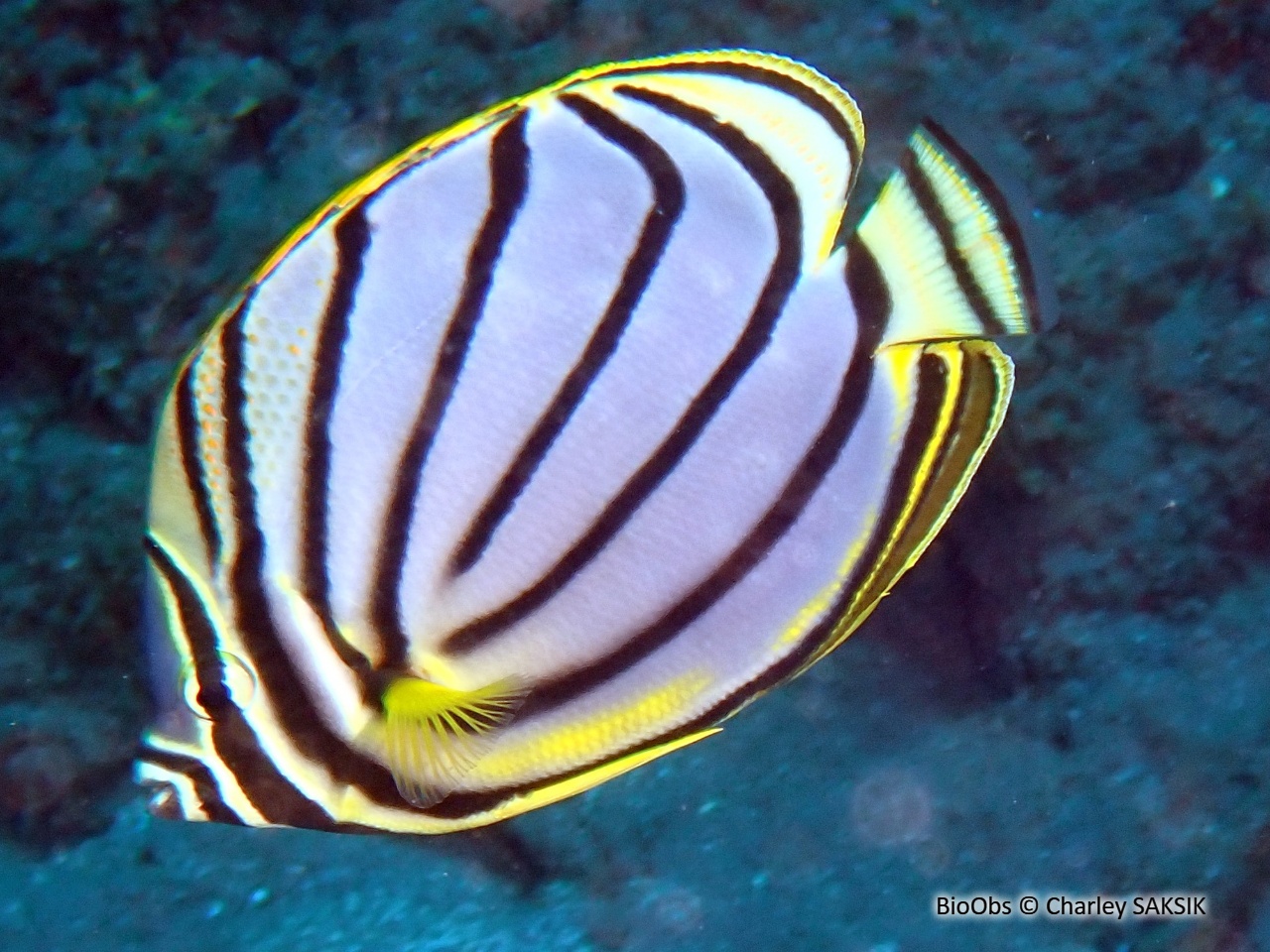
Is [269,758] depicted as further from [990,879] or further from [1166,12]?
[1166,12]

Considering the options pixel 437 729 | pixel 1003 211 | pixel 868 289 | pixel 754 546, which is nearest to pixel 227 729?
pixel 437 729

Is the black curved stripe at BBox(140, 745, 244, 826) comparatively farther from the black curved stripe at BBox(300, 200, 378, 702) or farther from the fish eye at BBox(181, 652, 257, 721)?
the black curved stripe at BBox(300, 200, 378, 702)

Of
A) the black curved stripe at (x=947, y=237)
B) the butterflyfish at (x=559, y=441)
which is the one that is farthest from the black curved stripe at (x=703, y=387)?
the black curved stripe at (x=947, y=237)

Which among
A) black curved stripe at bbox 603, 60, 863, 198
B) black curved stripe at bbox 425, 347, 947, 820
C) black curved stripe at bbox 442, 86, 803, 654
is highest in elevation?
black curved stripe at bbox 603, 60, 863, 198

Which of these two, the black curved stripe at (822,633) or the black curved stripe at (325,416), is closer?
the black curved stripe at (325,416)

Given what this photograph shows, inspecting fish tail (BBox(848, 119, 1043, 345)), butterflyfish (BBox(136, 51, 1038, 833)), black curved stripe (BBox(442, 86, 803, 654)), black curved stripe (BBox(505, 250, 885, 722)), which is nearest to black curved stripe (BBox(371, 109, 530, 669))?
butterflyfish (BBox(136, 51, 1038, 833))

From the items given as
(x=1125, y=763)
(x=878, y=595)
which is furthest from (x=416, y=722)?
(x=1125, y=763)

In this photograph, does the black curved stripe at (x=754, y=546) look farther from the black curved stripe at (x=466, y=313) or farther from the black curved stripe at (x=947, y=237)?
the black curved stripe at (x=466, y=313)
